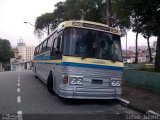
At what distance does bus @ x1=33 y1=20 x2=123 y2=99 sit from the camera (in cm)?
1091

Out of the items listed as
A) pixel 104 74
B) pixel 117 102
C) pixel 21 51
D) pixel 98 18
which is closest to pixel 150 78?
pixel 117 102

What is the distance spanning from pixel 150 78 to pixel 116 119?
20.8ft

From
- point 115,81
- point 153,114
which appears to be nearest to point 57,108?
point 115,81

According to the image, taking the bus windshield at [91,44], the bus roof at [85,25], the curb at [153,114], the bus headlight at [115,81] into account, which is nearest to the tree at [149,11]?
the bus roof at [85,25]

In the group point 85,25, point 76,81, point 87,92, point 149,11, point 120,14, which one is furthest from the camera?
point 120,14

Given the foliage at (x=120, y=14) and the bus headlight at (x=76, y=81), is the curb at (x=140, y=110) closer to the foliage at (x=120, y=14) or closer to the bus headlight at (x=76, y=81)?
the bus headlight at (x=76, y=81)

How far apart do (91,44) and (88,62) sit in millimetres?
756

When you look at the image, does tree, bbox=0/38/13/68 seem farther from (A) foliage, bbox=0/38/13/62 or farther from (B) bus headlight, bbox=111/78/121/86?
(B) bus headlight, bbox=111/78/121/86

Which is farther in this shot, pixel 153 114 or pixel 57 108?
pixel 57 108

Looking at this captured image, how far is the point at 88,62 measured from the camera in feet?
36.3

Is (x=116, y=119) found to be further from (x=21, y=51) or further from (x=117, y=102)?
(x=21, y=51)

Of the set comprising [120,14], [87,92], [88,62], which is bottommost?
[87,92]

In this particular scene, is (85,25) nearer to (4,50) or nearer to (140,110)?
(140,110)

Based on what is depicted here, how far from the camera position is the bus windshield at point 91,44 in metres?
11.1
